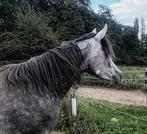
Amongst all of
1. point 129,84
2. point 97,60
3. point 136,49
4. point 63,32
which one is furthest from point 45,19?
point 97,60

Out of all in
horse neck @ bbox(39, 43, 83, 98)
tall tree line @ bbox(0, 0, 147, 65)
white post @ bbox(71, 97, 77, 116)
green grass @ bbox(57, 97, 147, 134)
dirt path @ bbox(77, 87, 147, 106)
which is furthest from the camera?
tall tree line @ bbox(0, 0, 147, 65)

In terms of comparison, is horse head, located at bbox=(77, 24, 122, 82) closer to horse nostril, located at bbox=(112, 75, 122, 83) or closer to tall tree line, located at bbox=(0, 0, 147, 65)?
horse nostril, located at bbox=(112, 75, 122, 83)

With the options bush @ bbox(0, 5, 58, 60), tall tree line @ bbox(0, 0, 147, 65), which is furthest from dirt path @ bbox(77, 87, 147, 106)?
bush @ bbox(0, 5, 58, 60)

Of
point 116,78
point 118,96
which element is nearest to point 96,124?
point 116,78

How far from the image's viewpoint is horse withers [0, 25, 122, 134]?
116 inches

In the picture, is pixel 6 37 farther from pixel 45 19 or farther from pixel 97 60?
pixel 97 60

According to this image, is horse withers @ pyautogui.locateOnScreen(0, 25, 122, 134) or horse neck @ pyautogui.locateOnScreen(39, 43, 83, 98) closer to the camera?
horse withers @ pyautogui.locateOnScreen(0, 25, 122, 134)

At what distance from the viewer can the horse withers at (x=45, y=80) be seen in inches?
116

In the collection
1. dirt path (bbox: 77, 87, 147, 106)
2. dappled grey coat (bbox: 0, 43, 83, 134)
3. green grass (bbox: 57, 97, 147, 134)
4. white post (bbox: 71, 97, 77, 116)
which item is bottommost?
dirt path (bbox: 77, 87, 147, 106)

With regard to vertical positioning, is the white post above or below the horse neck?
below

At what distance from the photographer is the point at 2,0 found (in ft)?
110

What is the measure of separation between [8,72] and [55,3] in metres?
32.9

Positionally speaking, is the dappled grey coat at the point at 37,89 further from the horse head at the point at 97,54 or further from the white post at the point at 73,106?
the white post at the point at 73,106

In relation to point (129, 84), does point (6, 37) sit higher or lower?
higher
